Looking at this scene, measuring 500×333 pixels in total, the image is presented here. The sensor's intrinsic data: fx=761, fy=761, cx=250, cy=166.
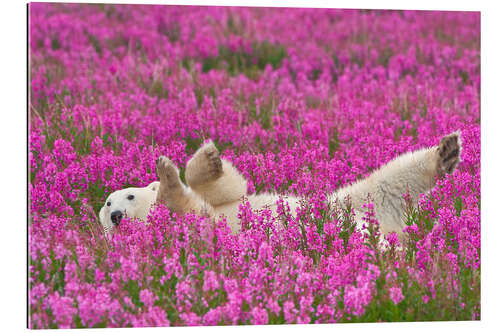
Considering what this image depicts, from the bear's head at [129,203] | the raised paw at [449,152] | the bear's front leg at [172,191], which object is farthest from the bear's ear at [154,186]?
the raised paw at [449,152]

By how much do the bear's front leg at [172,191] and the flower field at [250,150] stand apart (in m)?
0.21

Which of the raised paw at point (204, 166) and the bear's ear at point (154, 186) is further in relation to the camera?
the bear's ear at point (154, 186)

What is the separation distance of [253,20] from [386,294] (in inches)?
216

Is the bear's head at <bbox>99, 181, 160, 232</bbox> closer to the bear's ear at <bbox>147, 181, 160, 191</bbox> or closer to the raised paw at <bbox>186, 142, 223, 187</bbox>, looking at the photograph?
the bear's ear at <bbox>147, 181, 160, 191</bbox>

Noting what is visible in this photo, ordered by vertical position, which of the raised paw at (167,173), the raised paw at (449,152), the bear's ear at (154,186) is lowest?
the bear's ear at (154,186)

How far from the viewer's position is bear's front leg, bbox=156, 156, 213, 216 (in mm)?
4582

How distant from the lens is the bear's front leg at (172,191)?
4.58 meters

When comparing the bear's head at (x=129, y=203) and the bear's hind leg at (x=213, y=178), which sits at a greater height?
the bear's hind leg at (x=213, y=178)

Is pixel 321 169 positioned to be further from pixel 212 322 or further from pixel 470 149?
pixel 212 322

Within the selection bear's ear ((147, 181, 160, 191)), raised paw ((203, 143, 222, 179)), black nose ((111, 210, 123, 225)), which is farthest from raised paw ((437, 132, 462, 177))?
black nose ((111, 210, 123, 225))

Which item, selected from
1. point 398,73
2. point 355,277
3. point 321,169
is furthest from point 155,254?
point 398,73

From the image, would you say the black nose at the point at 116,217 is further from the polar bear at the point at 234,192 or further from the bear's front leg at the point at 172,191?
the bear's front leg at the point at 172,191

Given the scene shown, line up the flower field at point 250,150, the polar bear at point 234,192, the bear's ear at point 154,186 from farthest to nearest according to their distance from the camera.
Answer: the bear's ear at point 154,186
the polar bear at point 234,192
the flower field at point 250,150

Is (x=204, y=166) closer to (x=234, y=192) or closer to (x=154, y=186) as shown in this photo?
(x=234, y=192)
